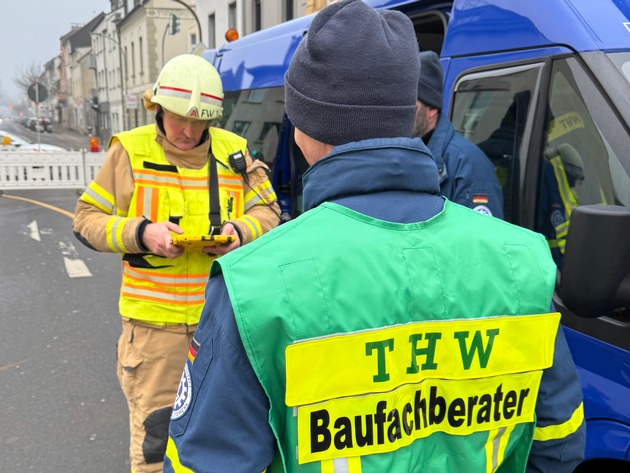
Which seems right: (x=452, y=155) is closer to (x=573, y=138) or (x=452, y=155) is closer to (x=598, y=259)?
(x=573, y=138)

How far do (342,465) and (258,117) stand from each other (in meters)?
4.49

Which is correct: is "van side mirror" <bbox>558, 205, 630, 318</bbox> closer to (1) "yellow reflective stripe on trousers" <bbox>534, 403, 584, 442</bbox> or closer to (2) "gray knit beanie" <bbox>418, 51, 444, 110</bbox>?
(1) "yellow reflective stripe on trousers" <bbox>534, 403, 584, 442</bbox>

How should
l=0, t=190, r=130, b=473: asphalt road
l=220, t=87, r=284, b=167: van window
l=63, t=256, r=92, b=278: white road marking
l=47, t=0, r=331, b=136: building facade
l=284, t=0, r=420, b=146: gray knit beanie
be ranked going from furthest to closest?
l=47, t=0, r=331, b=136: building facade
l=63, t=256, r=92, b=278: white road marking
l=220, t=87, r=284, b=167: van window
l=0, t=190, r=130, b=473: asphalt road
l=284, t=0, r=420, b=146: gray knit beanie

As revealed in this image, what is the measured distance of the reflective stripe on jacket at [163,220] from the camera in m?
2.48

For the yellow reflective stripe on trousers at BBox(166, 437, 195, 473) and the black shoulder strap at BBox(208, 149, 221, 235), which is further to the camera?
the black shoulder strap at BBox(208, 149, 221, 235)

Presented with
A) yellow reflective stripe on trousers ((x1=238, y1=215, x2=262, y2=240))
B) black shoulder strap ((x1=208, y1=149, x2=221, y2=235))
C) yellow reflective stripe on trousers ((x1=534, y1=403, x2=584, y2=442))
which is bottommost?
yellow reflective stripe on trousers ((x1=534, y1=403, x2=584, y2=442))

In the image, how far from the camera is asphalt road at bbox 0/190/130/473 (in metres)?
3.42

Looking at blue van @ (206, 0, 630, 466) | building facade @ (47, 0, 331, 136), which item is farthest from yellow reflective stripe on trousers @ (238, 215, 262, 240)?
building facade @ (47, 0, 331, 136)

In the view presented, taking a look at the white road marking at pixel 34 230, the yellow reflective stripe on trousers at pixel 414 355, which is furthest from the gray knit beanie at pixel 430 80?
the white road marking at pixel 34 230

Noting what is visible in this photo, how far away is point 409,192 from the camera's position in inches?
45.4

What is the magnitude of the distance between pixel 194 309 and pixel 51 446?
64.6 inches

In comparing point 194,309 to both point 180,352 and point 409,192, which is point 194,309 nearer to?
point 180,352

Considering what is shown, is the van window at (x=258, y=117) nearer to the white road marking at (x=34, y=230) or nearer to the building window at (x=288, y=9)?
the white road marking at (x=34, y=230)

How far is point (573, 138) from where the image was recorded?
2059 millimetres
